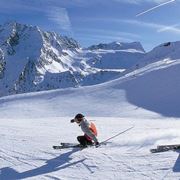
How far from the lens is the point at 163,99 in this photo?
132 ft

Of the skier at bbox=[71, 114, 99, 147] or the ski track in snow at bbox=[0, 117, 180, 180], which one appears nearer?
the ski track in snow at bbox=[0, 117, 180, 180]

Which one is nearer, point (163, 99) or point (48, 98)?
point (163, 99)

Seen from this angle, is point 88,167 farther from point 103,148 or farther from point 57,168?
point 103,148

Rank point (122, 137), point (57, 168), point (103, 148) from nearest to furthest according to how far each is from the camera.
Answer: point (57, 168) < point (103, 148) < point (122, 137)

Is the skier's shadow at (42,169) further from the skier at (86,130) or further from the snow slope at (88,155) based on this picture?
the skier at (86,130)

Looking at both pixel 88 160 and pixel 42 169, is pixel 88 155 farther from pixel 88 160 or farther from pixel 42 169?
pixel 42 169

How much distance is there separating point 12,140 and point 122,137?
4163 millimetres

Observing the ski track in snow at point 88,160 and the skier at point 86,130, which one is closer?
the ski track in snow at point 88,160

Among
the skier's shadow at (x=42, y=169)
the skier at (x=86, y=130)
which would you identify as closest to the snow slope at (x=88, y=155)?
the skier's shadow at (x=42, y=169)

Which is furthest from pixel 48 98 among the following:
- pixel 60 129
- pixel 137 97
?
pixel 60 129

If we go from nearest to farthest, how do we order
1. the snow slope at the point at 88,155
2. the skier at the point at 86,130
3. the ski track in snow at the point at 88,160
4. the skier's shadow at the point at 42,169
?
the ski track in snow at the point at 88,160, the snow slope at the point at 88,155, the skier's shadow at the point at 42,169, the skier at the point at 86,130

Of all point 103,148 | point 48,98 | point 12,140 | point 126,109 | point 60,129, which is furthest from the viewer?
point 48,98

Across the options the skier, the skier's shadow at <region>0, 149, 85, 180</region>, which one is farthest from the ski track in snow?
the skier

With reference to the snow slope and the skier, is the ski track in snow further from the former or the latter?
the skier
